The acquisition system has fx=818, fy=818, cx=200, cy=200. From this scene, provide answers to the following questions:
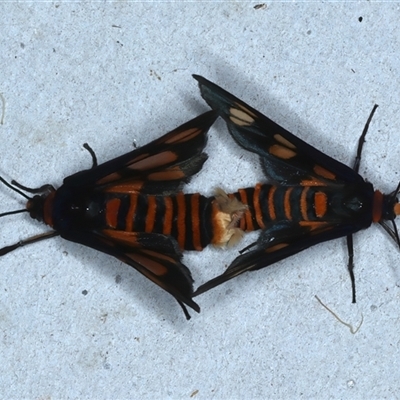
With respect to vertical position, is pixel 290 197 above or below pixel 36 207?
below

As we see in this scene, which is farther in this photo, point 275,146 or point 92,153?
point 92,153

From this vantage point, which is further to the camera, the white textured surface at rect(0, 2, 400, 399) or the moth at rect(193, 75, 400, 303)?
the white textured surface at rect(0, 2, 400, 399)

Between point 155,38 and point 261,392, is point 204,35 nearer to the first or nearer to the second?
point 155,38

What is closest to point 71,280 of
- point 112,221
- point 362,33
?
point 112,221

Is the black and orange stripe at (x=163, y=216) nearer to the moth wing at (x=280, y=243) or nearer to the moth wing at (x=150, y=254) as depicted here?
the moth wing at (x=150, y=254)

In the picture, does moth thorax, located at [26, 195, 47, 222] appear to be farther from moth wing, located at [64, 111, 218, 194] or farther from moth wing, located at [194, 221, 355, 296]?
moth wing, located at [194, 221, 355, 296]

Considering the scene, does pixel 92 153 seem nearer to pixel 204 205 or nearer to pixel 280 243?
pixel 204 205

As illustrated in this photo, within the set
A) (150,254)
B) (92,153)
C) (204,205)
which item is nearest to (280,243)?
(204,205)

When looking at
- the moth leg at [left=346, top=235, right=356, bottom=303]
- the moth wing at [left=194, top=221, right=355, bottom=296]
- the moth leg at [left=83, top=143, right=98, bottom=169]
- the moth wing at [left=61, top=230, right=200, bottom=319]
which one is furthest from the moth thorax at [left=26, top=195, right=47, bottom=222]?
the moth leg at [left=346, top=235, right=356, bottom=303]
